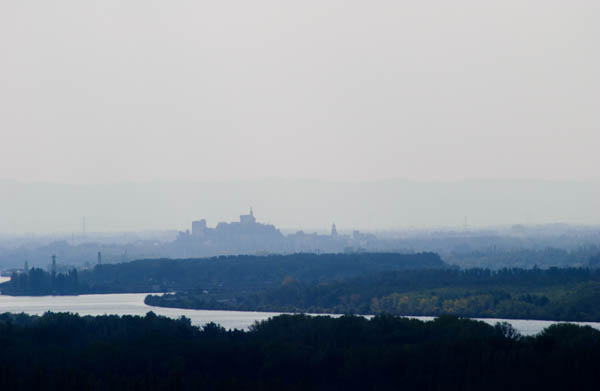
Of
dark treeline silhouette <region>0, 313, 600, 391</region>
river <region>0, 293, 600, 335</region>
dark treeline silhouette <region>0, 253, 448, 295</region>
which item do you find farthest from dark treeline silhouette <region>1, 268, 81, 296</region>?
dark treeline silhouette <region>0, 313, 600, 391</region>

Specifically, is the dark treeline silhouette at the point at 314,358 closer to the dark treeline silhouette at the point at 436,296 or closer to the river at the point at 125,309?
the river at the point at 125,309

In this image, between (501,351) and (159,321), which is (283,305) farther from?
(501,351)

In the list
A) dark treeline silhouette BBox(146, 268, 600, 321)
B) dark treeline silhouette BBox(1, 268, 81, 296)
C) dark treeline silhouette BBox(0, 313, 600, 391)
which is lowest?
dark treeline silhouette BBox(0, 313, 600, 391)

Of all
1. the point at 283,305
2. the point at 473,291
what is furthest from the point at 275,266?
the point at 473,291

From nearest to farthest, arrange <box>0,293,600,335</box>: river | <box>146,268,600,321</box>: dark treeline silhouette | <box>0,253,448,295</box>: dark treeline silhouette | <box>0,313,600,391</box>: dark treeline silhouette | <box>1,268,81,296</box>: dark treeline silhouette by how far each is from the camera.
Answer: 1. <box>0,313,600,391</box>: dark treeline silhouette
2. <box>0,293,600,335</box>: river
3. <box>146,268,600,321</box>: dark treeline silhouette
4. <box>1,268,81,296</box>: dark treeline silhouette
5. <box>0,253,448,295</box>: dark treeline silhouette

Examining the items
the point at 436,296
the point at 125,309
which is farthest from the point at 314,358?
the point at 125,309

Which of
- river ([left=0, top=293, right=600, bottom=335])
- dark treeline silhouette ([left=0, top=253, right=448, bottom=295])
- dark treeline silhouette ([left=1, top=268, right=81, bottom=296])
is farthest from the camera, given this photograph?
dark treeline silhouette ([left=0, top=253, right=448, bottom=295])

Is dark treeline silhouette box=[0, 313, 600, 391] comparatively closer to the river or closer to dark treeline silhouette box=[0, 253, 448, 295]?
the river
